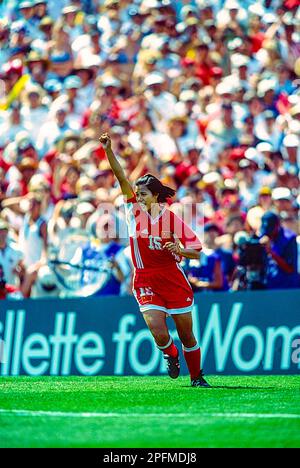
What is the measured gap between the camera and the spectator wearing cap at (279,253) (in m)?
13.9

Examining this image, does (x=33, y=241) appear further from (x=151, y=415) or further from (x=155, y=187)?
(x=151, y=415)

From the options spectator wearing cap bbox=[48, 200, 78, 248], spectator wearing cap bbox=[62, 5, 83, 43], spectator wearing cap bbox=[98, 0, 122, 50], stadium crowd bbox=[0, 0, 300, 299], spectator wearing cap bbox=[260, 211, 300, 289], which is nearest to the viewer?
spectator wearing cap bbox=[260, 211, 300, 289]

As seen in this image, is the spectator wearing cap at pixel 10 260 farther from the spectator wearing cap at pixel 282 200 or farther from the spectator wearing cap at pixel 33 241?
the spectator wearing cap at pixel 282 200

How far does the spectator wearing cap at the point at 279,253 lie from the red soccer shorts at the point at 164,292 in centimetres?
265

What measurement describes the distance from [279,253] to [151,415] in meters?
4.94

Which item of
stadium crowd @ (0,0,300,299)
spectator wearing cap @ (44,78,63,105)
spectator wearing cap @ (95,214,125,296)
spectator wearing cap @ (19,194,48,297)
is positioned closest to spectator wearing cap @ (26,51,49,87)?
stadium crowd @ (0,0,300,299)

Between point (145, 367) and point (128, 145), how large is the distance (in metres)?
4.12

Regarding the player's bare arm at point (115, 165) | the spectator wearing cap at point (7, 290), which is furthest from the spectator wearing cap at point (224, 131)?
the player's bare arm at point (115, 165)

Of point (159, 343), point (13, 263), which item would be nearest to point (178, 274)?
point (159, 343)

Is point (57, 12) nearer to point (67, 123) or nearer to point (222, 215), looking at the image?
point (67, 123)

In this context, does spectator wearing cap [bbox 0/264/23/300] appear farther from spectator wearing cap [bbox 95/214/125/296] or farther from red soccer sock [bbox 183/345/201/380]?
red soccer sock [bbox 183/345/201/380]

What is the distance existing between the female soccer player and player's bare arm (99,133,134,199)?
0.01 metres

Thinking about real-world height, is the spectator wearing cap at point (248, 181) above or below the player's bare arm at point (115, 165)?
below

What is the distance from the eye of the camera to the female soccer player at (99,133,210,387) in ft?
37.4
